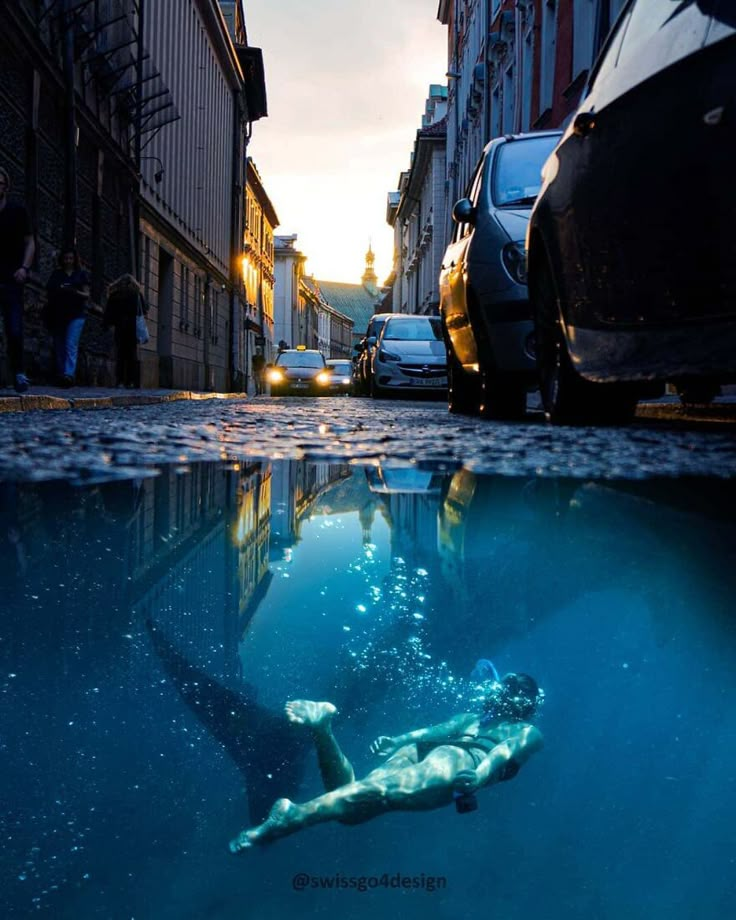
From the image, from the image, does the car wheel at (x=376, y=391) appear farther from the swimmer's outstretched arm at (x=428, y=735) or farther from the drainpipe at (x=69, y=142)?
the swimmer's outstretched arm at (x=428, y=735)

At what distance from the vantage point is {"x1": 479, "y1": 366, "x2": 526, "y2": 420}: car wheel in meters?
6.42

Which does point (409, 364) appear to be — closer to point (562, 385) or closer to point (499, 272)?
point (499, 272)

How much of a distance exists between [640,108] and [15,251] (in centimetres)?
658

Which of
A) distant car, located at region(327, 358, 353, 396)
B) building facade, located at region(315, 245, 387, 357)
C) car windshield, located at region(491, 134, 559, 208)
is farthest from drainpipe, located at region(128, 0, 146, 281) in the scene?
building facade, located at region(315, 245, 387, 357)

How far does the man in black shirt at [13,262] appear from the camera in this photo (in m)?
8.84

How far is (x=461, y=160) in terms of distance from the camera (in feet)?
119

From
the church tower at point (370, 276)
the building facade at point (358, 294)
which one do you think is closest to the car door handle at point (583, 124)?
the building facade at point (358, 294)

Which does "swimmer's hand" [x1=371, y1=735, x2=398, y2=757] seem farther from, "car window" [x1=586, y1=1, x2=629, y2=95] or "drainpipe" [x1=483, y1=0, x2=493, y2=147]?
"drainpipe" [x1=483, y1=0, x2=493, y2=147]

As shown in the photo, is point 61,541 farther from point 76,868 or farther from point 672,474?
point 672,474

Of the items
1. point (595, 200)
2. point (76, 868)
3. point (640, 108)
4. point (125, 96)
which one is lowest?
point (76, 868)

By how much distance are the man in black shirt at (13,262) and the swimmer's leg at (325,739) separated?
838 centimetres

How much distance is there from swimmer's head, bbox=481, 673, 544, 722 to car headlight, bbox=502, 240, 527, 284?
5.11 m

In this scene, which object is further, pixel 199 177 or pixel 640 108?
pixel 199 177

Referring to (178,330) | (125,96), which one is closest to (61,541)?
Answer: (125,96)
